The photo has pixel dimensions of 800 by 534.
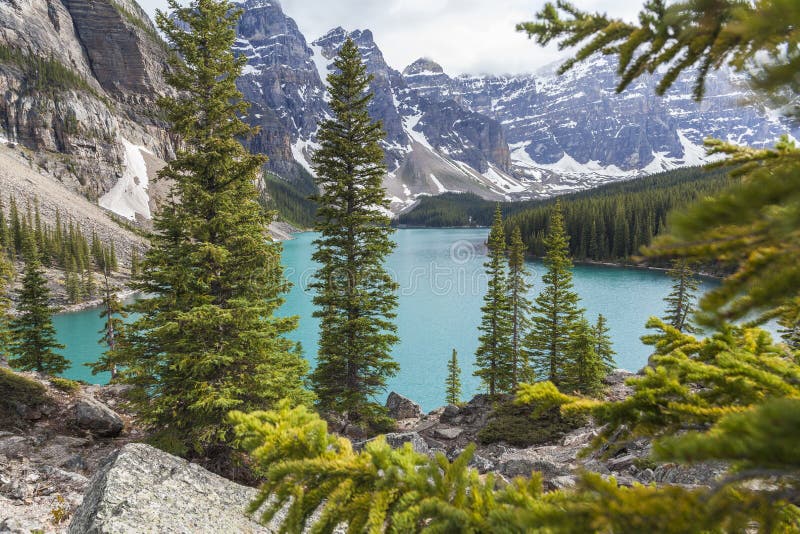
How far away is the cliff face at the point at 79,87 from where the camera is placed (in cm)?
8931

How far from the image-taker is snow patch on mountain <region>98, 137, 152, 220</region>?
92.4 meters

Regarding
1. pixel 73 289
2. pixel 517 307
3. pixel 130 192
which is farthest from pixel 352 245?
pixel 130 192

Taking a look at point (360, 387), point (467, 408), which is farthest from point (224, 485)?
point (467, 408)

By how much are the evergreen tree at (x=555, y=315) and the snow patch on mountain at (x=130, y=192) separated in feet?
321

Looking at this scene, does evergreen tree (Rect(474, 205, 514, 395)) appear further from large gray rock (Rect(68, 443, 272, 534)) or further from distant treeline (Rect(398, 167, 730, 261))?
distant treeline (Rect(398, 167, 730, 261))

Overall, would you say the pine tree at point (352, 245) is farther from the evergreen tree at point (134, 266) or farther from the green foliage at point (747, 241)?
the green foliage at point (747, 241)

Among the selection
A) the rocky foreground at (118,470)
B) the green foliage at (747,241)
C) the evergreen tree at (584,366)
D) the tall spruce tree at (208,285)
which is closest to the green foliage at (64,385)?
the rocky foreground at (118,470)

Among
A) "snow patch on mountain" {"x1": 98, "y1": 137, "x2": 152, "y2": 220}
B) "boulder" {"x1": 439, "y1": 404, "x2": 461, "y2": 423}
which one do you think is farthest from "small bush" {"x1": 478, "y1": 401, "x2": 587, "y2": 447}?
"snow patch on mountain" {"x1": 98, "y1": 137, "x2": 152, "y2": 220}

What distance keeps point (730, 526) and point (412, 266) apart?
71.3 meters

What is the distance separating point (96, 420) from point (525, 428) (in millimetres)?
14061

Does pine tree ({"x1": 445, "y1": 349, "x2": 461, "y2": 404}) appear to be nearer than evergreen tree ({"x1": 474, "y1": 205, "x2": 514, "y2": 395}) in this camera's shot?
No

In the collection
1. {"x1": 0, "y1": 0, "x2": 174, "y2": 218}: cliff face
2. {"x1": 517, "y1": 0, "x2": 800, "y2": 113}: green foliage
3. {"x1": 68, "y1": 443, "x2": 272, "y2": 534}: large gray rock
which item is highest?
{"x1": 0, "y1": 0, "x2": 174, "y2": 218}: cliff face

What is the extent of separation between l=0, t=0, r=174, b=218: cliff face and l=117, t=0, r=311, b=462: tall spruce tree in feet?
260

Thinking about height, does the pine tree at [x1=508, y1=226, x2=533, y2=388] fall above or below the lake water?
above
